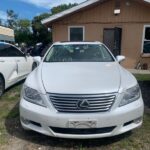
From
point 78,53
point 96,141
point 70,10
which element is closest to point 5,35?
point 70,10

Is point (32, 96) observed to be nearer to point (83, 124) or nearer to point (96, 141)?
point (83, 124)

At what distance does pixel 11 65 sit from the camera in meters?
6.67

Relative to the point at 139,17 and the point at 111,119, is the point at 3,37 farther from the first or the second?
the point at 111,119

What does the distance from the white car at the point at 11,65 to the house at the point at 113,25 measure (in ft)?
17.9

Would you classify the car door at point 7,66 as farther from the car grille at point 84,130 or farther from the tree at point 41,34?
the tree at point 41,34

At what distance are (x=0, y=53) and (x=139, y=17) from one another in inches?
321

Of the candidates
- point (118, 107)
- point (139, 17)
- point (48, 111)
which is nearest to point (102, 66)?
point (118, 107)

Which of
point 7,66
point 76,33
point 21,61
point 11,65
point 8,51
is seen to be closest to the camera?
point 7,66

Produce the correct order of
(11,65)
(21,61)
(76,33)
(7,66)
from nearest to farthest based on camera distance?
(7,66) < (11,65) < (21,61) < (76,33)

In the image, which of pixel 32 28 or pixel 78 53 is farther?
pixel 32 28

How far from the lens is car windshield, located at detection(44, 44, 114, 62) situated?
5.05 metres

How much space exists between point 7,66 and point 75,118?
380 cm

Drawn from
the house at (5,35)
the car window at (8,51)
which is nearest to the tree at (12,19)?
the house at (5,35)

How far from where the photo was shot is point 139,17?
1207cm
